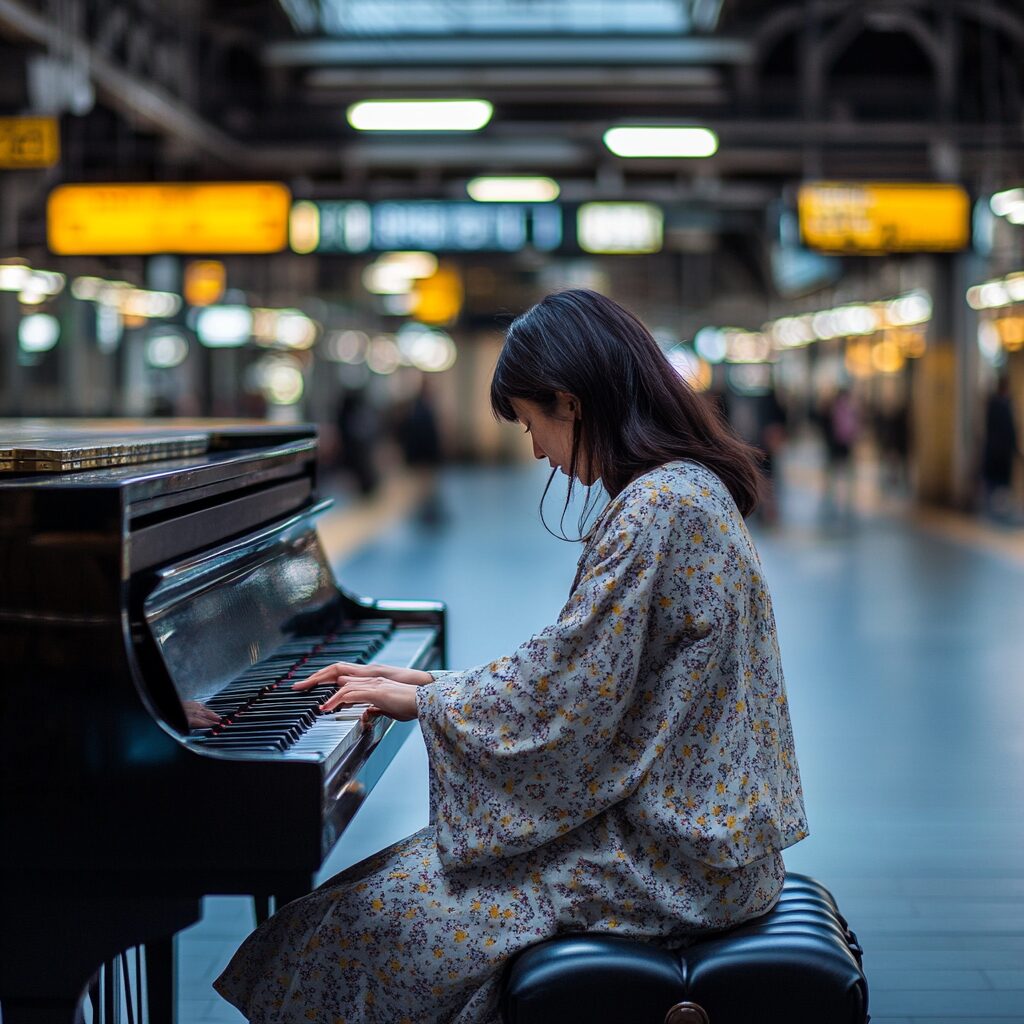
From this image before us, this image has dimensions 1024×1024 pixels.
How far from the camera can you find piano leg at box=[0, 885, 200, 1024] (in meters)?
1.99

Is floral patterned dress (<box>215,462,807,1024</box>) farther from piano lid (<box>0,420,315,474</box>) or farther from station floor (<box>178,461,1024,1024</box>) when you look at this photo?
station floor (<box>178,461,1024,1024</box>)

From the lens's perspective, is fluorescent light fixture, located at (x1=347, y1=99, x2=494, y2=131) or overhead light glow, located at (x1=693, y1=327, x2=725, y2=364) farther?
overhead light glow, located at (x1=693, y1=327, x2=725, y2=364)

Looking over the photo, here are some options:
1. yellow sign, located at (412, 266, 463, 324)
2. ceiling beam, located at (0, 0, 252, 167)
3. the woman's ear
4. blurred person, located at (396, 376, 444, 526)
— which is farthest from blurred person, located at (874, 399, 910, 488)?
the woman's ear

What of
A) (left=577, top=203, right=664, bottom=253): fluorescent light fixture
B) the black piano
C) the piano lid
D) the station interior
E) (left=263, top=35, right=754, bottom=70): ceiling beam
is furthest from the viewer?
(left=263, top=35, right=754, bottom=70): ceiling beam

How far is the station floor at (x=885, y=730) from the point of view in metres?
3.69

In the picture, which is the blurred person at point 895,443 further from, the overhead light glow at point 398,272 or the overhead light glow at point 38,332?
the overhead light glow at point 38,332

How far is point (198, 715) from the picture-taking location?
215 cm

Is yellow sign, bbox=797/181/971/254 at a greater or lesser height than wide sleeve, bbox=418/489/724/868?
greater

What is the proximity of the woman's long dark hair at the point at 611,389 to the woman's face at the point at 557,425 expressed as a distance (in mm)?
11

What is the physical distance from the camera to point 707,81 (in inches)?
496

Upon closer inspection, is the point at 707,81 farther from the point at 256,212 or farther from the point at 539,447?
the point at 539,447

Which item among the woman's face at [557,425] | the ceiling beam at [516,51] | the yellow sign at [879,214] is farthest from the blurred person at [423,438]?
the woman's face at [557,425]

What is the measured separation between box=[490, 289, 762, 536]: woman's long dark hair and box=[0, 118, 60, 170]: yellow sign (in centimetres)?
711

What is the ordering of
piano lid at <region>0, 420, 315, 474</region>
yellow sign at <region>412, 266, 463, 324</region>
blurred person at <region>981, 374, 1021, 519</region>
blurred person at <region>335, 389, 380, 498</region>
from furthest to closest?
yellow sign at <region>412, 266, 463, 324</region> → blurred person at <region>335, 389, 380, 498</region> → blurred person at <region>981, 374, 1021, 519</region> → piano lid at <region>0, 420, 315, 474</region>
